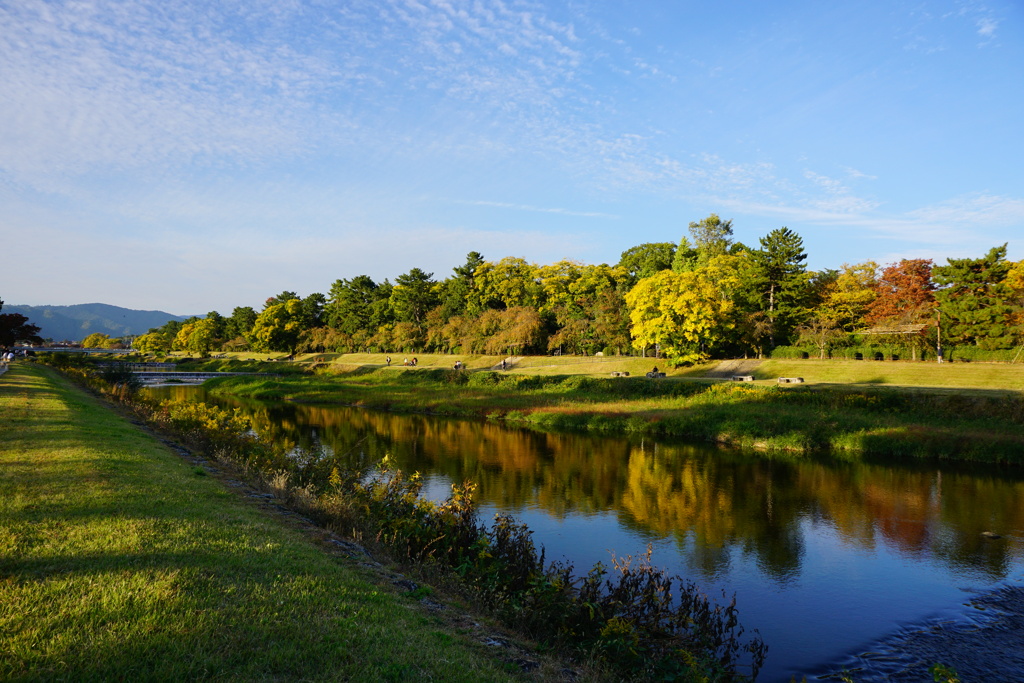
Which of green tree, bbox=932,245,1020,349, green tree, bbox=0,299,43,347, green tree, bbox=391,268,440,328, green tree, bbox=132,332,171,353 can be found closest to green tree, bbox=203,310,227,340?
green tree, bbox=132,332,171,353

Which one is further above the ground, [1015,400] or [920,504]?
[1015,400]

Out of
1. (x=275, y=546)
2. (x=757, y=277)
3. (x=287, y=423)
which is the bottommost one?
(x=287, y=423)

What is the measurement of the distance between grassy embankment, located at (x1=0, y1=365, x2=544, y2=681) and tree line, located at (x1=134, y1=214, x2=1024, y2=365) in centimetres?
4646

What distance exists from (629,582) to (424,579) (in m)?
3.58

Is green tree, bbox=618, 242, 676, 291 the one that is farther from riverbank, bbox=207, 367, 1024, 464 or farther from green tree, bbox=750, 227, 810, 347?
riverbank, bbox=207, 367, 1024, 464

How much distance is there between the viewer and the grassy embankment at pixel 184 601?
16.1 feet

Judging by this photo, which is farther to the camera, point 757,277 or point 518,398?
point 757,277

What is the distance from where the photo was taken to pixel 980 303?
1834 inches

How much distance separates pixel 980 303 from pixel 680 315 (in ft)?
80.0

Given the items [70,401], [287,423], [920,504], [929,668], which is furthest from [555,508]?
[287,423]

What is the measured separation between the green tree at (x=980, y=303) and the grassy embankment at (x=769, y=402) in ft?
31.0

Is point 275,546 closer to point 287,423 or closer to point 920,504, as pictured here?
point 920,504

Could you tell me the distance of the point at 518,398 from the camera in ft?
142

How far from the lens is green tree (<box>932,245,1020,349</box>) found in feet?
147
